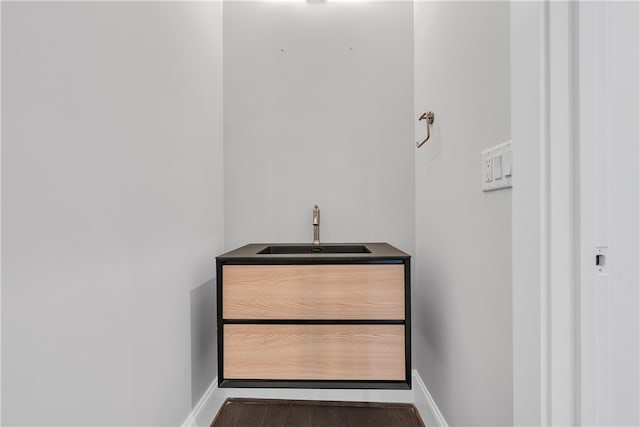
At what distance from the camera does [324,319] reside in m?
1.32

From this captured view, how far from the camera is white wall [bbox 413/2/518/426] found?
946 mm

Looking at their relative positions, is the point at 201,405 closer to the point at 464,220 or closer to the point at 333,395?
the point at 333,395

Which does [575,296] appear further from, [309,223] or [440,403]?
[309,223]

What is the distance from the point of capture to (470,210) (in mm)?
1147

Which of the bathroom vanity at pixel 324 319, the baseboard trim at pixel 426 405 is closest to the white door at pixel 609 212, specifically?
the bathroom vanity at pixel 324 319

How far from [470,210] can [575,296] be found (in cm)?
45

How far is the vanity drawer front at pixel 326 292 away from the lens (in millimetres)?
1312

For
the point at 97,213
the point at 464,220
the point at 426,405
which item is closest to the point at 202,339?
the point at 97,213

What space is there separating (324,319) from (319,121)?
A: 113 cm

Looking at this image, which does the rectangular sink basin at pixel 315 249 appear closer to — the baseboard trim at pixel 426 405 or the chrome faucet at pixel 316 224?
the chrome faucet at pixel 316 224

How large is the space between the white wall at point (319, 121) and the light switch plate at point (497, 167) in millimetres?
886

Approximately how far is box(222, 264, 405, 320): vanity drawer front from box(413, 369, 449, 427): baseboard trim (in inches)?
22.1

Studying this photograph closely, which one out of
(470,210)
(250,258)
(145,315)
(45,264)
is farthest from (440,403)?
(45,264)

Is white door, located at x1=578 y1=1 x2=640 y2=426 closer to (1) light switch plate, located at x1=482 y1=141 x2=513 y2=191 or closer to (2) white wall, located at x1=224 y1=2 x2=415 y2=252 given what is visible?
(1) light switch plate, located at x1=482 y1=141 x2=513 y2=191
